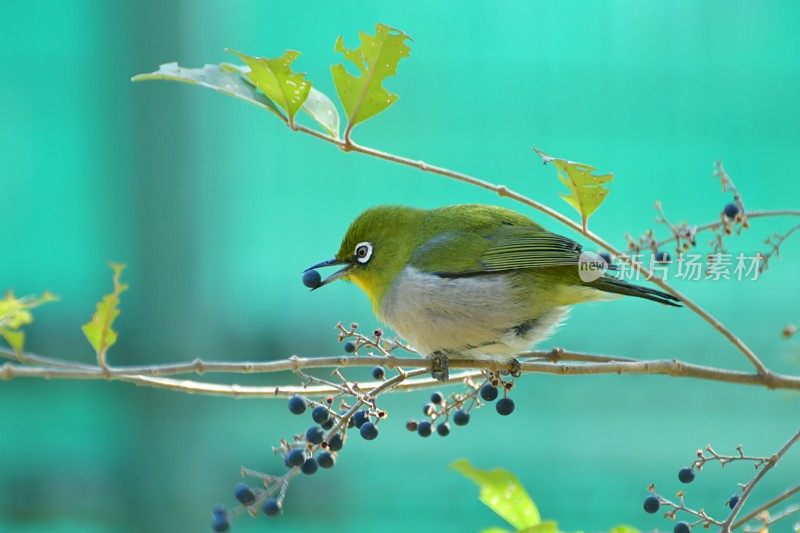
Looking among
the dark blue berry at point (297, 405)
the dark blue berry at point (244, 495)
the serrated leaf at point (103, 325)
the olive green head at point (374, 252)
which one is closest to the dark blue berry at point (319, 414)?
the dark blue berry at point (297, 405)

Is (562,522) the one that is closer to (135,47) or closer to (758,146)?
(758,146)

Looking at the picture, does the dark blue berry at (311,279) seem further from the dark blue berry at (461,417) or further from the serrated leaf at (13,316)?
the serrated leaf at (13,316)

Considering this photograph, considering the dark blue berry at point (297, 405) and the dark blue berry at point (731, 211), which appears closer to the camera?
the dark blue berry at point (731, 211)

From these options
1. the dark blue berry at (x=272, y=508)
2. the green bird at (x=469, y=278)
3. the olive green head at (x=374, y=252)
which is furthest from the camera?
the olive green head at (x=374, y=252)

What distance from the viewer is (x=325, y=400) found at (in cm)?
183

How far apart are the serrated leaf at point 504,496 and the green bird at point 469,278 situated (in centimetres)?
44

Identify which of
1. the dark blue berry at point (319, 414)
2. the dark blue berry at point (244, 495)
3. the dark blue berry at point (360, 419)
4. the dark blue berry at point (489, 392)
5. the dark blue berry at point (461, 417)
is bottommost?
the dark blue berry at point (244, 495)

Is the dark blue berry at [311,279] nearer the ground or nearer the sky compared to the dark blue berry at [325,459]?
nearer the sky

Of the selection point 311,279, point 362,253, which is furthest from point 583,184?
point 362,253

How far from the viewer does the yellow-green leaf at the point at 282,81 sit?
5.52ft

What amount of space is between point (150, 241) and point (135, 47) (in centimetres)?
105

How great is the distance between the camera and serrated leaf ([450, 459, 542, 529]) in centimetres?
167

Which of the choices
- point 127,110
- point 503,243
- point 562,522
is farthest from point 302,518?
point 503,243

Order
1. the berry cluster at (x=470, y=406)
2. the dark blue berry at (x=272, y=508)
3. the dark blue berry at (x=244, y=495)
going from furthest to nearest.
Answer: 1. the berry cluster at (x=470, y=406)
2. the dark blue berry at (x=244, y=495)
3. the dark blue berry at (x=272, y=508)
